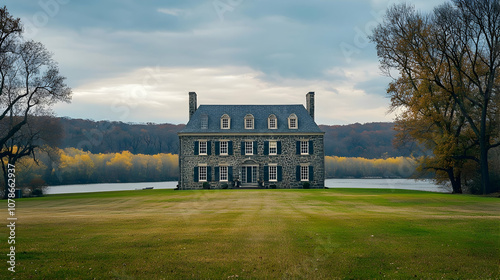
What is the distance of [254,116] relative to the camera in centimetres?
5059

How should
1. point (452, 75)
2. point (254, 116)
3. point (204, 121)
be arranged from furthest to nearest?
point (254, 116) → point (204, 121) → point (452, 75)

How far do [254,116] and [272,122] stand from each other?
2.59m

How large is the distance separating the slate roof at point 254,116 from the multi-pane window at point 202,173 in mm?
4004

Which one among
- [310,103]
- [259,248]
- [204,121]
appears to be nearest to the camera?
[259,248]

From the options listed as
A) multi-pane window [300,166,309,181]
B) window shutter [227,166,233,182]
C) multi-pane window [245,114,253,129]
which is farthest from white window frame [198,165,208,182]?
multi-pane window [300,166,309,181]

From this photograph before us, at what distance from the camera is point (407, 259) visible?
1071 cm

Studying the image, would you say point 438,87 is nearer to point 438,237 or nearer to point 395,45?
point 395,45

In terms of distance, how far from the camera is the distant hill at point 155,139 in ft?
300

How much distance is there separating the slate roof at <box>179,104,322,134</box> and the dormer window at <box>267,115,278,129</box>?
0.49 metres

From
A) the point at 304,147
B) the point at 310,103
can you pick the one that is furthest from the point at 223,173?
the point at 310,103

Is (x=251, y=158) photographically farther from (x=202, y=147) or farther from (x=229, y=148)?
(x=202, y=147)

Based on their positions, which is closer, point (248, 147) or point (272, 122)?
point (248, 147)

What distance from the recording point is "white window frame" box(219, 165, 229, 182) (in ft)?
156

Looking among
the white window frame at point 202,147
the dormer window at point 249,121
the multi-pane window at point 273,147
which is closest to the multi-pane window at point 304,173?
the multi-pane window at point 273,147
